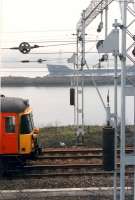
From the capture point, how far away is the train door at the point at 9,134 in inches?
523

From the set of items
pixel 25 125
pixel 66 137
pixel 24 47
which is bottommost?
pixel 66 137

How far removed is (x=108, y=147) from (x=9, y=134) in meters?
4.95

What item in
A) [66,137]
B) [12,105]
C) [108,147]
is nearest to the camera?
[108,147]

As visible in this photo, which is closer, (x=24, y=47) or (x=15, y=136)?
(x=15, y=136)

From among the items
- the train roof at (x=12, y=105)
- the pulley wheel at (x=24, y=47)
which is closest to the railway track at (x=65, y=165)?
the train roof at (x=12, y=105)

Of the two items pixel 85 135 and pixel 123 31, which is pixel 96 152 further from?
pixel 123 31

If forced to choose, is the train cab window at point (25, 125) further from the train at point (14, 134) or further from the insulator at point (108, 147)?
the insulator at point (108, 147)

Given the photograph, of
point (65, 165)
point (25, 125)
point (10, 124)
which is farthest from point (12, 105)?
point (65, 165)

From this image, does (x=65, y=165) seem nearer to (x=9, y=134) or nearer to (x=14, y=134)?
(x=14, y=134)

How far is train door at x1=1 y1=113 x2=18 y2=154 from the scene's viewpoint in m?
13.3

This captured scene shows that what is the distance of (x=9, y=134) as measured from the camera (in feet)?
43.7

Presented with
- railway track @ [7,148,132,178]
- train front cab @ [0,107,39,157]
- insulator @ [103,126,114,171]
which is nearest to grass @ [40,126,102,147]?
railway track @ [7,148,132,178]

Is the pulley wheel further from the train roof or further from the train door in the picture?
the train door

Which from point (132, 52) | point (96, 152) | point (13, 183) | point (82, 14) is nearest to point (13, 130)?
point (13, 183)
